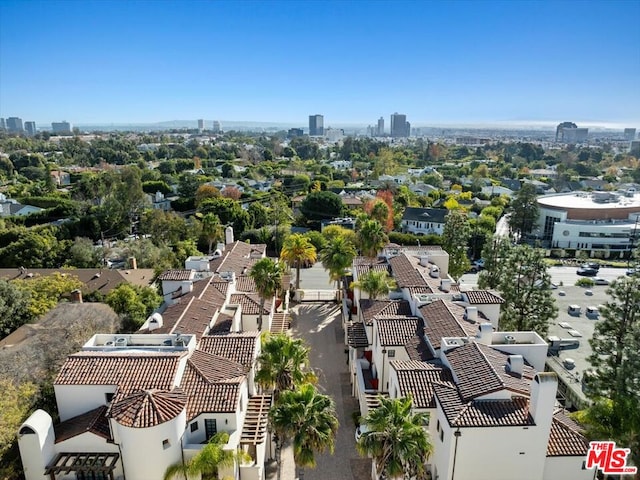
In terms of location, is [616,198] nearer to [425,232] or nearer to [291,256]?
[425,232]

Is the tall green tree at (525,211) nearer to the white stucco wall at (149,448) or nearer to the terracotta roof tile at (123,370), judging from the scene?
the terracotta roof tile at (123,370)

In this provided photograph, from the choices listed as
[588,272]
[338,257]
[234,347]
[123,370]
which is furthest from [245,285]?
[588,272]

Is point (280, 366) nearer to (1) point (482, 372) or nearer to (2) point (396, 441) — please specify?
(2) point (396, 441)

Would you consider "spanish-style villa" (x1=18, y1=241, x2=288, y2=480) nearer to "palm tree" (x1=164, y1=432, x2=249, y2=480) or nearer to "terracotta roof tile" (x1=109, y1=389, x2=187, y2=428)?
"terracotta roof tile" (x1=109, y1=389, x2=187, y2=428)

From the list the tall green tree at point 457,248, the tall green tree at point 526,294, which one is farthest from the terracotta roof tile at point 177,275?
the tall green tree at point 457,248

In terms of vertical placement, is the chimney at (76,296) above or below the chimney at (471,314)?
below

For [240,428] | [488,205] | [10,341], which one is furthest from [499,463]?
[488,205]

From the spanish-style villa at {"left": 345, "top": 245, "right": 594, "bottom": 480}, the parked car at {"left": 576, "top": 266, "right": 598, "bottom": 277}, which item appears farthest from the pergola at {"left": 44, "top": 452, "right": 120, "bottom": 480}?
the parked car at {"left": 576, "top": 266, "right": 598, "bottom": 277}
